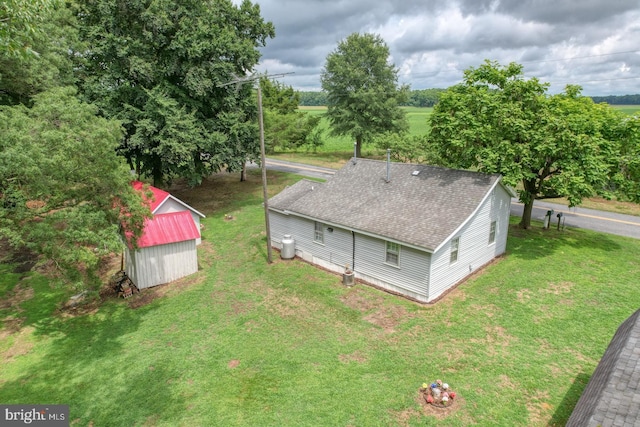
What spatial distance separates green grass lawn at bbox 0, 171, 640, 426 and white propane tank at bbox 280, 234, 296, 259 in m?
1.21

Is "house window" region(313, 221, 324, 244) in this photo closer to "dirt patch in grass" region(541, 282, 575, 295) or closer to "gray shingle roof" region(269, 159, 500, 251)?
"gray shingle roof" region(269, 159, 500, 251)

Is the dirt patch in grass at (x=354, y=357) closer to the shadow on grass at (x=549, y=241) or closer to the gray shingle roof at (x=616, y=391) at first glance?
the gray shingle roof at (x=616, y=391)

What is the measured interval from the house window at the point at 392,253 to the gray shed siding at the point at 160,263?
10191mm

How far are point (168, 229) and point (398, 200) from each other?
11.7 m

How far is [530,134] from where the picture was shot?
18.6 metres

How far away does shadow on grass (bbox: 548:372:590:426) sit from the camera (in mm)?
9664

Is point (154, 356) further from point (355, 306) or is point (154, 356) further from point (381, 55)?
point (381, 55)

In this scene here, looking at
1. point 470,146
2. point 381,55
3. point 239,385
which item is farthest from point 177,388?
point 381,55

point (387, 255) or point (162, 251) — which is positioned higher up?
point (387, 255)

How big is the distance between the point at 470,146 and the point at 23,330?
2280 centimetres

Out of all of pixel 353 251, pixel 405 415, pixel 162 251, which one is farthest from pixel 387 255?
pixel 162 251

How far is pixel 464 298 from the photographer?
51.9 ft

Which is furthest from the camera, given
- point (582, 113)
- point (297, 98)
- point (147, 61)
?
point (297, 98)
